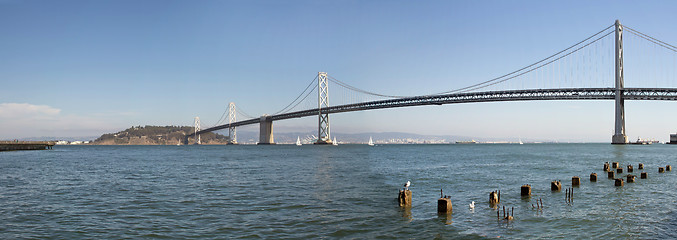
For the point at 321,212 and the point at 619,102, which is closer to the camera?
the point at 321,212

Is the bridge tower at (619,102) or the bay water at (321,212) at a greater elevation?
the bridge tower at (619,102)

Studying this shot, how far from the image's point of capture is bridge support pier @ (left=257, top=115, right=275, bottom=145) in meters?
109

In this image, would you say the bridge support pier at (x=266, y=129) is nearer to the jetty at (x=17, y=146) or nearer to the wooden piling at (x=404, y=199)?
the jetty at (x=17, y=146)

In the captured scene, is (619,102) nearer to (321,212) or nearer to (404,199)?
(404,199)

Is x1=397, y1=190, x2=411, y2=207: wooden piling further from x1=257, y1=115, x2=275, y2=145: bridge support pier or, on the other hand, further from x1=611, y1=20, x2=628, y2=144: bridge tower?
x1=257, y1=115, x2=275, y2=145: bridge support pier

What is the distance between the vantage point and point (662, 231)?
912cm

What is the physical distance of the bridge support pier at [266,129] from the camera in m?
109

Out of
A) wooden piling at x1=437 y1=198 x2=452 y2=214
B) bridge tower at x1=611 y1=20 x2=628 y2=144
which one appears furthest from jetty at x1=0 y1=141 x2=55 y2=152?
bridge tower at x1=611 y1=20 x2=628 y2=144

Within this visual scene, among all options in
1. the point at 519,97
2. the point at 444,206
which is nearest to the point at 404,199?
the point at 444,206

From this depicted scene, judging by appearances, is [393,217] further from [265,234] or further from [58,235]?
[58,235]

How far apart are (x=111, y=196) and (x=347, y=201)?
813cm

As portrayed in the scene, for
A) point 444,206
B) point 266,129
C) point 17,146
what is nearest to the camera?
point 444,206

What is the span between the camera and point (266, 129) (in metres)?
111

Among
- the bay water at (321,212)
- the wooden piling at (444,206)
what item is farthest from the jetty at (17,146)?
the wooden piling at (444,206)
